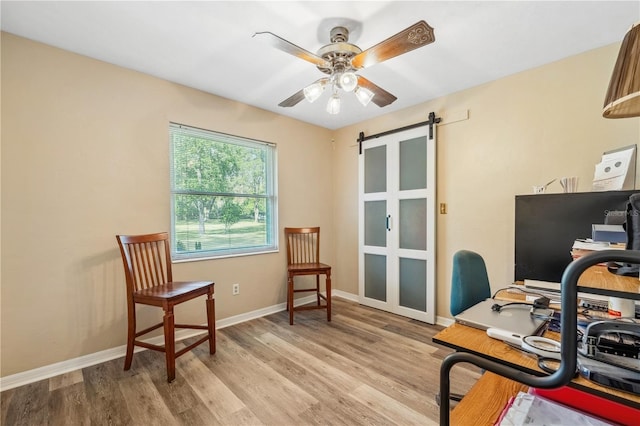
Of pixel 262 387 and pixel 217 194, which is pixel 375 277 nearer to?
pixel 262 387

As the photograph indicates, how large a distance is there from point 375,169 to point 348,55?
1893 mm

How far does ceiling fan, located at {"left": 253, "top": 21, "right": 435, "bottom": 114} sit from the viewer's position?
154 centimetres

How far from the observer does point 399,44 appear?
159cm

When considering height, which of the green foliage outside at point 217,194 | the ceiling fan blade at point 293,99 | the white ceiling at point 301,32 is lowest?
the green foliage outside at point 217,194

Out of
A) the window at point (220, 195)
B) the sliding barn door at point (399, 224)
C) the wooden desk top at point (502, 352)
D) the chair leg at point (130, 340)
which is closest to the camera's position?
the wooden desk top at point (502, 352)

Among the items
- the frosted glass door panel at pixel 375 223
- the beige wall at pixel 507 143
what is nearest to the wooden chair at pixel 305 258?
the frosted glass door panel at pixel 375 223

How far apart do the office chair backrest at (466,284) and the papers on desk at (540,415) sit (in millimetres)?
778

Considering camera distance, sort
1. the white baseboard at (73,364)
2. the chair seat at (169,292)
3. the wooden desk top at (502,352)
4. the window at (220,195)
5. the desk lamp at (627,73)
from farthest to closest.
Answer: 1. the window at (220,195)
2. the chair seat at (169,292)
3. the white baseboard at (73,364)
4. the desk lamp at (627,73)
5. the wooden desk top at (502,352)

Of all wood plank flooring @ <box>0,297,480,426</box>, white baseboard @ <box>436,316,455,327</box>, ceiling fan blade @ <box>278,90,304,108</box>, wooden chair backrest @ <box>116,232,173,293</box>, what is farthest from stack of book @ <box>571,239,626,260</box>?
wooden chair backrest @ <box>116,232,173,293</box>

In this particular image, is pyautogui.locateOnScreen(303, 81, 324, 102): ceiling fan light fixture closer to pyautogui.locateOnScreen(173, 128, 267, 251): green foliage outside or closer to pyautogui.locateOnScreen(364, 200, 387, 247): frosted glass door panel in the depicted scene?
pyautogui.locateOnScreen(173, 128, 267, 251): green foliage outside

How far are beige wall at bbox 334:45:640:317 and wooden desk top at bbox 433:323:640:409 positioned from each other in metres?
1.88

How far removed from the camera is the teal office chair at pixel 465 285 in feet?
5.70

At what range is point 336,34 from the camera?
75.2 inches

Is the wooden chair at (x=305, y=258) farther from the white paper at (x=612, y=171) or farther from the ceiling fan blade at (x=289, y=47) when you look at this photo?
the white paper at (x=612, y=171)
